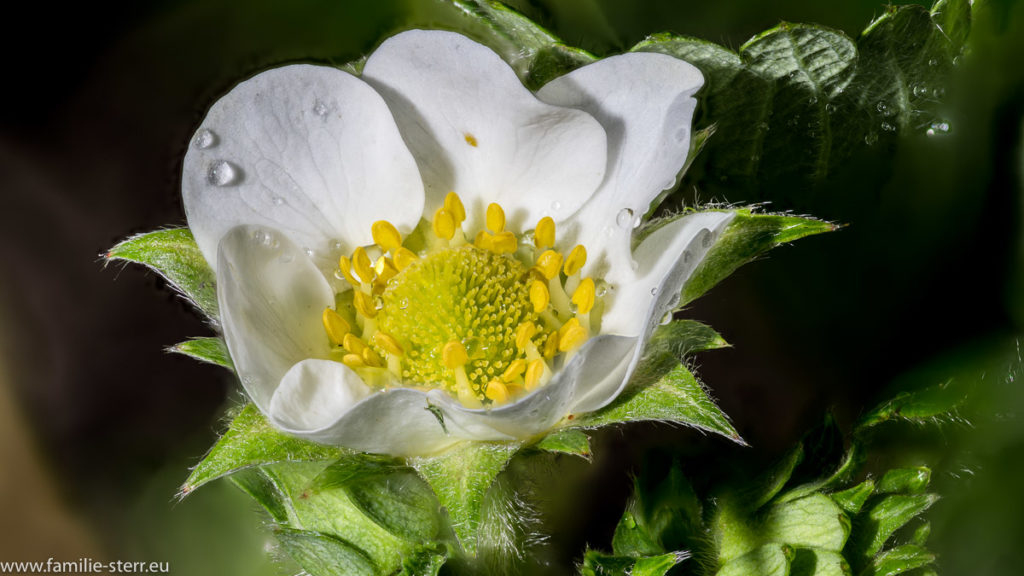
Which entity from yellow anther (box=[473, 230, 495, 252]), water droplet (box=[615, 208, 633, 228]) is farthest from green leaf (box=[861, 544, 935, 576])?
yellow anther (box=[473, 230, 495, 252])

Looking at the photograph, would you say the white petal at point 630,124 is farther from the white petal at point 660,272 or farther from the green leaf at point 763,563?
the green leaf at point 763,563

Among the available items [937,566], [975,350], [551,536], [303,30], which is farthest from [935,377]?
[303,30]

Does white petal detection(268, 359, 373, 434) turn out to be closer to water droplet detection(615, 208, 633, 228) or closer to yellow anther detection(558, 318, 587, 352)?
yellow anther detection(558, 318, 587, 352)

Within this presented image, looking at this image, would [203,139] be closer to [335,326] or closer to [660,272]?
[335,326]

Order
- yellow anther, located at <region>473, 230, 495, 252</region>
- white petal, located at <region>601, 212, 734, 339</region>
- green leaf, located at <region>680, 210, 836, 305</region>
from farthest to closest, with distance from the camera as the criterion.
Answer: yellow anther, located at <region>473, 230, 495, 252</region>
green leaf, located at <region>680, 210, 836, 305</region>
white petal, located at <region>601, 212, 734, 339</region>

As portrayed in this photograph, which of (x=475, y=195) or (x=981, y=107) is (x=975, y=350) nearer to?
(x=981, y=107)

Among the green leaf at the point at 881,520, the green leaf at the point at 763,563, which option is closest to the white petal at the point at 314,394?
the green leaf at the point at 763,563

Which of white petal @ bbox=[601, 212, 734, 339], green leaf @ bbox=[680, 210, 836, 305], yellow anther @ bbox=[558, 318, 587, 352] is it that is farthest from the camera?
yellow anther @ bbox=[558, 318, 587, 352]
